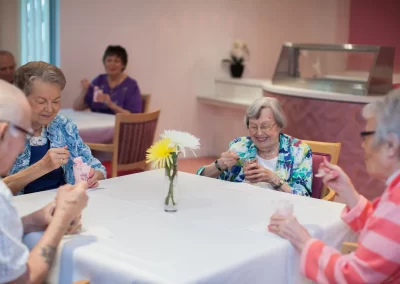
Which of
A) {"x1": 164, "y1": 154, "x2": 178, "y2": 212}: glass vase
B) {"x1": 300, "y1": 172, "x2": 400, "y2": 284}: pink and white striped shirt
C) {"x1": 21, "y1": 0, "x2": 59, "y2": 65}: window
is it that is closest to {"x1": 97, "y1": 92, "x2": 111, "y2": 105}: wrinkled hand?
{"x1": 21, "y1": 0, "x2": 59, "y2": 65}: window

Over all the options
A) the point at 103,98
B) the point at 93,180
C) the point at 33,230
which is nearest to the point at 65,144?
the point at 93,180

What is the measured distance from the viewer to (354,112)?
467 centimetres

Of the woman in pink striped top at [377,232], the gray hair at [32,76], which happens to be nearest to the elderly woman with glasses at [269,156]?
the gray hair at [32,76]

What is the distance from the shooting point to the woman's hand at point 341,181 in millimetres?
2113

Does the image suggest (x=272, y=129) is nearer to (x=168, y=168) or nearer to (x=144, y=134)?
(x=168, y=168)

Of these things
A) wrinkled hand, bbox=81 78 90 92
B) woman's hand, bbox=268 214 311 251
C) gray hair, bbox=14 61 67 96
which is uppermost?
gray hair, bbox=14 61 67 96

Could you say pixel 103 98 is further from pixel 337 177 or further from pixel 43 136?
pixel 337 177

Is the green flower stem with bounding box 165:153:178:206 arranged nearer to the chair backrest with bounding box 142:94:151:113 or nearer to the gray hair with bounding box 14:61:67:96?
the gray hair with bounding box 14:61:67:96

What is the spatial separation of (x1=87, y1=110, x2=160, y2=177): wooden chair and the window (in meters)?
1.82

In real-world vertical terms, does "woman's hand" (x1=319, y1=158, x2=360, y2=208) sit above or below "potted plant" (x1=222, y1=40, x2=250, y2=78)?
below

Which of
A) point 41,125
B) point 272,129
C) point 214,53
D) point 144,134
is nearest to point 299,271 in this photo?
point 272,129

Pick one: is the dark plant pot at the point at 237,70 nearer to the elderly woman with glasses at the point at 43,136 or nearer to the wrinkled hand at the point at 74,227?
the elderly woman with glasses at the point at 43,136

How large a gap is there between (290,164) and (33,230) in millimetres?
1397

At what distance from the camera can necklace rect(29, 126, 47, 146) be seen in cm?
260
